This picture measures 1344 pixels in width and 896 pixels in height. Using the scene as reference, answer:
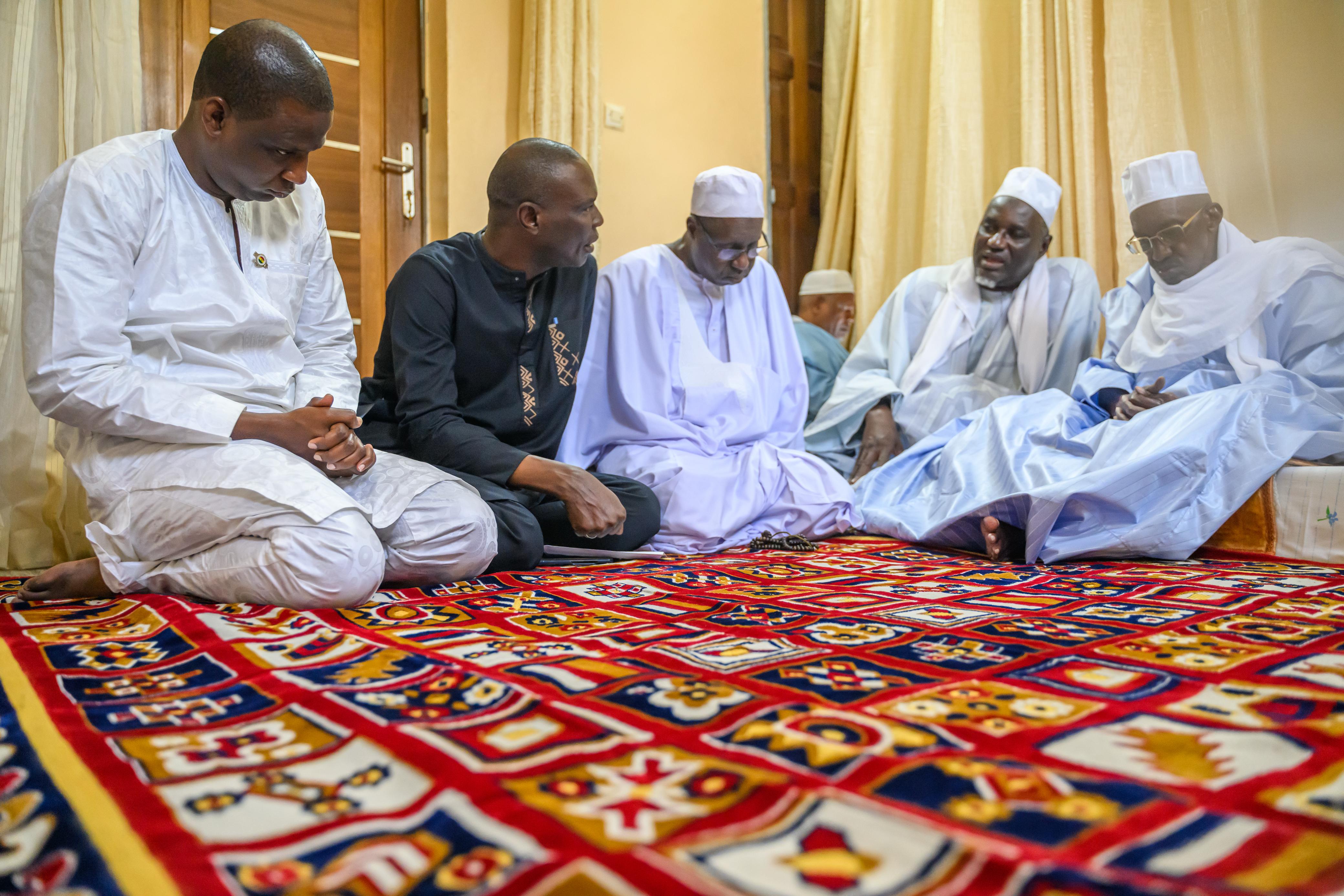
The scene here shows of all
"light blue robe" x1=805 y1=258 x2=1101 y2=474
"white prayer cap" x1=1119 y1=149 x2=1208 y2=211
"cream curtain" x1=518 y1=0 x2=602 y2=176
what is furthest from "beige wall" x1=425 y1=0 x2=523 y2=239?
"white prayer cap" x1=1119 y1=149 x2=1208 y2=211

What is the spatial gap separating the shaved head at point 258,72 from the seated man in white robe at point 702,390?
125 cm

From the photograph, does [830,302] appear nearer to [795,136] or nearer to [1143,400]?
[795,136]

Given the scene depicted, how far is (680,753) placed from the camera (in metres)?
0.94

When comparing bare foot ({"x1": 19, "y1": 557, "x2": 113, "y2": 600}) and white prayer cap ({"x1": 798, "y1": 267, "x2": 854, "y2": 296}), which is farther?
white prayer cap ({"x1": 798, "y1": 267, "x2": 854, "y2": 296})

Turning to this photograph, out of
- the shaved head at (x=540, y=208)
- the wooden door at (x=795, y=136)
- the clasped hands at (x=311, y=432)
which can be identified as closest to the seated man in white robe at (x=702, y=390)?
the shaved head at (x=540, y=208)

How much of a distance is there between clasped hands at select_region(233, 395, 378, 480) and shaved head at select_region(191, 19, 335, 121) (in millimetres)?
630

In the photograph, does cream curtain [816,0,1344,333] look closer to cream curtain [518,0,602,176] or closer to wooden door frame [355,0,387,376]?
cream curtain [518,0,602,176]

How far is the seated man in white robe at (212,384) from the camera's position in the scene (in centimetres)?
185

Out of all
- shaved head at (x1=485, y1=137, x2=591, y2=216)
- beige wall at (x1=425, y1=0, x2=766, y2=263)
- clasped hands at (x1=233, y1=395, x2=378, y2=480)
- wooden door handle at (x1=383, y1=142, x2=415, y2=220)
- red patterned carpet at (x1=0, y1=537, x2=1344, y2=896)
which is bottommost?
red patterned carpet at (x1=0, y1=537, x2=1344, y2=896)

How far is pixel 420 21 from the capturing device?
4391 millimetres

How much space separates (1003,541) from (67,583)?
2.27 metres

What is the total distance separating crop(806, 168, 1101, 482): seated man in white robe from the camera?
3.55 metres

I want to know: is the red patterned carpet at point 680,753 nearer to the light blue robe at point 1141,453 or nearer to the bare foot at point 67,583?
the bare foot at point 67,583

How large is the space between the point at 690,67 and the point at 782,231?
1115 millimetres
